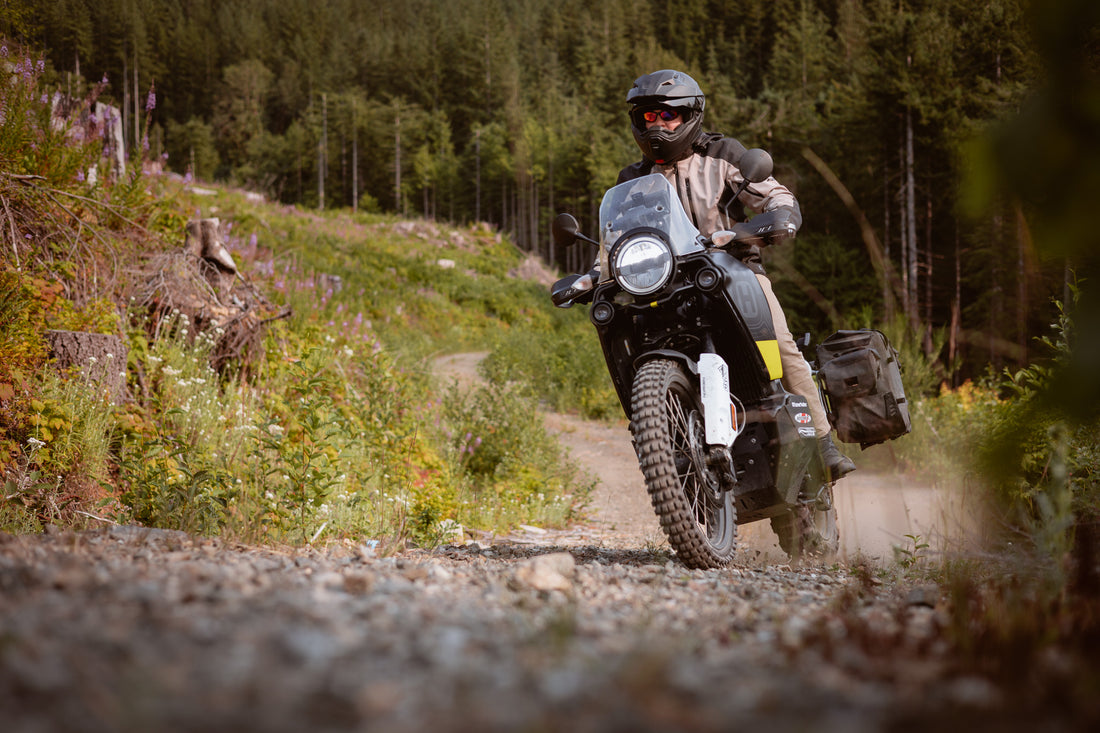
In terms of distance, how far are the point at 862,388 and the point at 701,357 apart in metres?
1.23

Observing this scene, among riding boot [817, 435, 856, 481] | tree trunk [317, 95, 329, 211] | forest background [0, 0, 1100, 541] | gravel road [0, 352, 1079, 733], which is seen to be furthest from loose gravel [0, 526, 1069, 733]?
tree trunk [317, 95, 329, 211]

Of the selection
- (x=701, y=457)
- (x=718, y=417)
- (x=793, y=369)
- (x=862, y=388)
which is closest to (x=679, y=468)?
(x=701, y=457)

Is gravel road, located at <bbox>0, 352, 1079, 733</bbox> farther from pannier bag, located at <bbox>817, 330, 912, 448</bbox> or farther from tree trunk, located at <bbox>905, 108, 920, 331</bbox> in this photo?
tree trunk, located at <bbox>905, 108, 920, 331</bbox>

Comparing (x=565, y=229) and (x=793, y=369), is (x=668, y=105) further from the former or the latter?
(x=793, y=369)

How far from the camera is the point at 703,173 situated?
416 centimetres

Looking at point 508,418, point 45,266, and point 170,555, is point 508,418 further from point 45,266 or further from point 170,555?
point 170,555

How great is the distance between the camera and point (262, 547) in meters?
3.19

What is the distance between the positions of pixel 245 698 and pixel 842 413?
3.90m

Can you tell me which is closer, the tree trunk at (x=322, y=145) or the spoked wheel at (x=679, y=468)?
the spoked wheel at (x=679, y=468)

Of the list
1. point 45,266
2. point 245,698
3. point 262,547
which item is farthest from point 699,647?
point 45,266

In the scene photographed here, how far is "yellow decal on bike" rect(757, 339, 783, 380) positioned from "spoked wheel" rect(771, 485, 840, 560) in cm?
75

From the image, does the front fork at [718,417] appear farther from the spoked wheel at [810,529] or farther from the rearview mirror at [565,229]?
the rearview mirror at [565,229]

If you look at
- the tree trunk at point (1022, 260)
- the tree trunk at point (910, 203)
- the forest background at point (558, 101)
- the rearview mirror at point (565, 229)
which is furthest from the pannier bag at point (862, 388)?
the tree trunk at point (910, 203)

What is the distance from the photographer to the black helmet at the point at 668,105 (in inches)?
160
